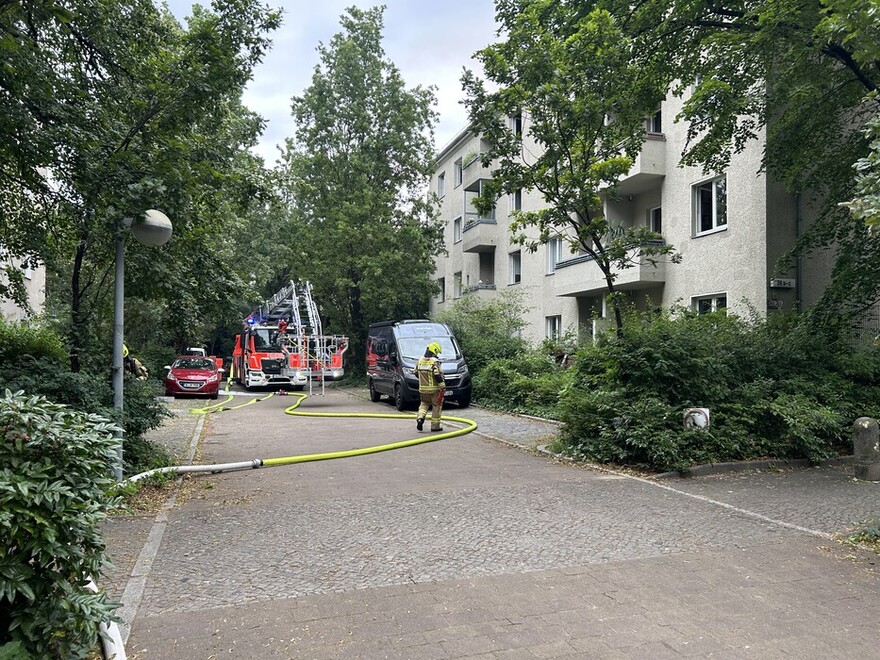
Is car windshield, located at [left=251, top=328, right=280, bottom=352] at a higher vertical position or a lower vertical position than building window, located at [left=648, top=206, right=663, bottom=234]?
lower

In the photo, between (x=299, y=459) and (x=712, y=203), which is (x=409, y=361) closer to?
(x=299, y=459)

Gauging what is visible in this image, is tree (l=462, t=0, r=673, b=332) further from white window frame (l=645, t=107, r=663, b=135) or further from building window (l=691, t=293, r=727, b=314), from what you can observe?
white window frame (l=645, t=107, r=663, b=135)

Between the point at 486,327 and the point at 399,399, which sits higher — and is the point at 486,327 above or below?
above

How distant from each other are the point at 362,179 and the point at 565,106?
20819 mm

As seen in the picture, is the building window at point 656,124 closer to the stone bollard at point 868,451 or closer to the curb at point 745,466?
the curb at point 745,466

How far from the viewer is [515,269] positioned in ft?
95.3

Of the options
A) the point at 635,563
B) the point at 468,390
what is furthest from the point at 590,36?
the point at 468,390

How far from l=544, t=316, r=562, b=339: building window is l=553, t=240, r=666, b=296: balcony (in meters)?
2.34

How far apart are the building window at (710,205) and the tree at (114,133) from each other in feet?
41.2

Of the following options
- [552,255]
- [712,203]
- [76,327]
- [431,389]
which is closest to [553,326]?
[552,255]

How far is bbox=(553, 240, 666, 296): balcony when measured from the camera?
61.1 feet

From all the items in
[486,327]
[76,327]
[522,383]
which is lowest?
[522,383]

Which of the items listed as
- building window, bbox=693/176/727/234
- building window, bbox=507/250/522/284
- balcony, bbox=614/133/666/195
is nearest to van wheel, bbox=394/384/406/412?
balcony, bbox=614/133/666/195

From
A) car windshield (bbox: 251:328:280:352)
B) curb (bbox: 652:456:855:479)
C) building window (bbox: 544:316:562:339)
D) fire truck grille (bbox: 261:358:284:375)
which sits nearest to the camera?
curb (bbox: 652:456:855:479)
